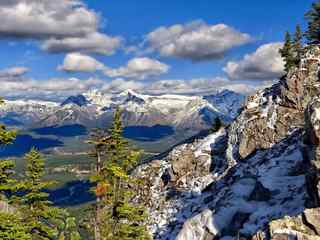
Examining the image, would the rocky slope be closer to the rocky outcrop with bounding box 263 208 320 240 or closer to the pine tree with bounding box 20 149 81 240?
the rocky outcrop with bounding box 263 208 320 240

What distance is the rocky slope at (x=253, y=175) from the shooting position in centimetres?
3234

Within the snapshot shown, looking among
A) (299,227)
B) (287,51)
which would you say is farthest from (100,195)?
(287,51)

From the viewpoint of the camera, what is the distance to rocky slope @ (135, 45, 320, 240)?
106 ft

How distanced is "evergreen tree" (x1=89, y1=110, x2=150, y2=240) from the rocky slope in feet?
29.0

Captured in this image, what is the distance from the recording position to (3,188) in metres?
23.3

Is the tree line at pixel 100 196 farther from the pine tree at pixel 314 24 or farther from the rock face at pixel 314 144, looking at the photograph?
the pine tree at pixel 314 24

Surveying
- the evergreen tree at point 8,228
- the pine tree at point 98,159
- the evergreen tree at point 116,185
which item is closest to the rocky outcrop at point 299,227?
the evergreen tree at point 116,185

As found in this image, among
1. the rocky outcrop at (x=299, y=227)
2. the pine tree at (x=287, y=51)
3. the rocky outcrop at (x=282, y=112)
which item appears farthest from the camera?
the pine tree at (x=287, y=51)

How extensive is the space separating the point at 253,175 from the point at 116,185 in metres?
25.8

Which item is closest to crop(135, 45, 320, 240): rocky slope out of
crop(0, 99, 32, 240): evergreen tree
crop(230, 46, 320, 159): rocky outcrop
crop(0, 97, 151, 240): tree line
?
crop(230, 46, 320, 159): rocky outcrop

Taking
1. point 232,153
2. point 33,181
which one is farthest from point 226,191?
point 33,181

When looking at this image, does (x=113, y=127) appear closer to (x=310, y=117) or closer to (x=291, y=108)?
(x=310, y=117)

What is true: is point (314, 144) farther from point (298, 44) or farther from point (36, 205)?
point (298, 44)

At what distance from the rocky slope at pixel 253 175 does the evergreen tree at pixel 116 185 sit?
29.0ft
